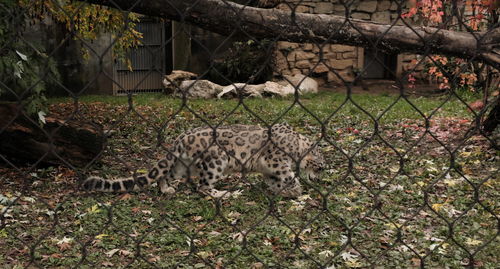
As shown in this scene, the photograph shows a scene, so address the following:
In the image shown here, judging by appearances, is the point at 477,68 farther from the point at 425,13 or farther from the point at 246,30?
the point at 246,30

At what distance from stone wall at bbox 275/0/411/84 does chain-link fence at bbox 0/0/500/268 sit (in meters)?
3.50

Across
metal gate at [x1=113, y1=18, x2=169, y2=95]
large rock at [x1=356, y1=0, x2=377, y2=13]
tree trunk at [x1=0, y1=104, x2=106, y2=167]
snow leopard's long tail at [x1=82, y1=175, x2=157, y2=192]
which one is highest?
large rock at [x1=356, y1=0, x2=377, y2=13]

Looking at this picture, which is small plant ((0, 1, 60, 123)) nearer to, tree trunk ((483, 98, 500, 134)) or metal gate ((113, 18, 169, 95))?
tree trunk ((483, 98, 500, 134))

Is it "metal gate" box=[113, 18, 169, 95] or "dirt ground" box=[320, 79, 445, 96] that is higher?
"metal gate" box=[113, 18, 169, 95]

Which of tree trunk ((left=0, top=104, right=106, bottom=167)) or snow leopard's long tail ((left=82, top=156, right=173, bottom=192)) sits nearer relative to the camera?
snow leopard's long tail ((left=82, top=156, right=173, bottom=192))

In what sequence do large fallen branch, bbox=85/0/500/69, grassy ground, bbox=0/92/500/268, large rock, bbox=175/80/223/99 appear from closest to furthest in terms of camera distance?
large fallen branch, bbox=85/0/500/69
grassy ground, bbox=0/92/500/268
large rock, bbox=175/80/223/99

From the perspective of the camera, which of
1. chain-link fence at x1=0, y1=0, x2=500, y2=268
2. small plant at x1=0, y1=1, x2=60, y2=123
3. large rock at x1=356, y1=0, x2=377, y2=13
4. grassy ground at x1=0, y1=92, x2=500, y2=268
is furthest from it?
large rock at x1=356, y1=0, x2=377, y2=13

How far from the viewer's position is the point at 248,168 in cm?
603

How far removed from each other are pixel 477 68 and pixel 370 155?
12.6ft

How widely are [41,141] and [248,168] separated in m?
2.30

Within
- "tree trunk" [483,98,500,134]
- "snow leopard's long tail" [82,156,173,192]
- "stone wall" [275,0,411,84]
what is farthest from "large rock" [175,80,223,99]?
"snow leopard's long tail" [82,156,173,192]

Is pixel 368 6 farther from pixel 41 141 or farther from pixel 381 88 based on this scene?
pixel 41 141

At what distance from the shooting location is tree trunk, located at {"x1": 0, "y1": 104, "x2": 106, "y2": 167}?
6.41 meters

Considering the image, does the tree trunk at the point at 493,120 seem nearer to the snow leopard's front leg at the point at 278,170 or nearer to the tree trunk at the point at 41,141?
the snow leopard's front leg at the point at 278,170
